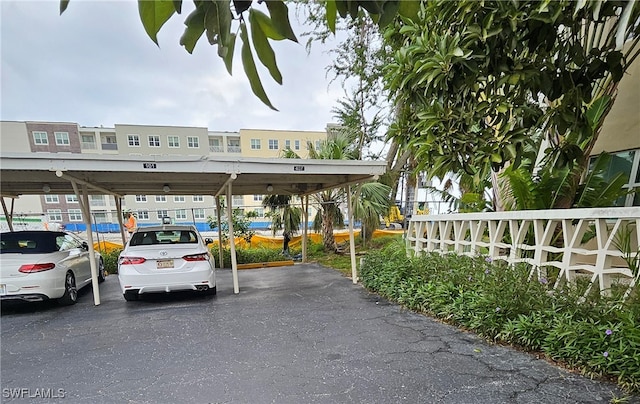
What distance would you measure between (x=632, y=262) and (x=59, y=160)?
25.4ft

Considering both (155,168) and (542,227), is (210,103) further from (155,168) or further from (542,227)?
(542,227)

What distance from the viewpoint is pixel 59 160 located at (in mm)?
4949

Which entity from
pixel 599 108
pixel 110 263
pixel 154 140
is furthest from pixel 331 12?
pixel 154 140

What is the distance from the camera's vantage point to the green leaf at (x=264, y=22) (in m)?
0.69

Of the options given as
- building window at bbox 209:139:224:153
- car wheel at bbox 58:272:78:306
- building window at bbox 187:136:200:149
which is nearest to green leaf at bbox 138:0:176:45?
car wheel at bbox 58:272:78:306

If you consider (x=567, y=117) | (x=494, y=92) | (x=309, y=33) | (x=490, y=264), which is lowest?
(x=490, y=264)

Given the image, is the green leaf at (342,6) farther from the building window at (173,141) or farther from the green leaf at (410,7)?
the building window at (173,141)

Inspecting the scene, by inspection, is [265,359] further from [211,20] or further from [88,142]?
[88,142]

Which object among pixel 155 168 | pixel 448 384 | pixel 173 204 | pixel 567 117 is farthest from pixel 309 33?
pixel 173 204

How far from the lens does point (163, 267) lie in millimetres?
5379

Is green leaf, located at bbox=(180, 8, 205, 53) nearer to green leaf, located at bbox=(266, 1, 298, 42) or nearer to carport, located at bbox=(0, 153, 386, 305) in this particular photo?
green leaf, located at bbox=(266, 1, 298, 42)

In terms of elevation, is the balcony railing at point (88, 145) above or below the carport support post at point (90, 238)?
above

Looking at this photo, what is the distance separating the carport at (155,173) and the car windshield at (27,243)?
2.09ft

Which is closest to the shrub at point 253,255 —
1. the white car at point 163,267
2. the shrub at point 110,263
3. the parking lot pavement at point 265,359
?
the shrub at point 110,263
